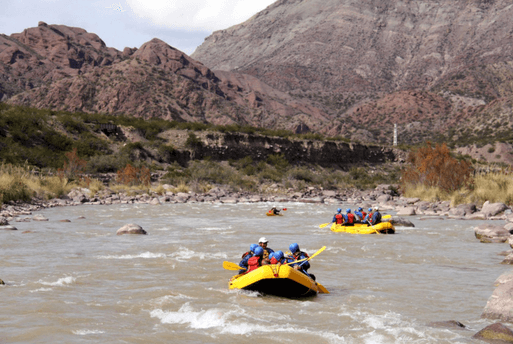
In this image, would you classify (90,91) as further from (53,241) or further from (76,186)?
(53,241)

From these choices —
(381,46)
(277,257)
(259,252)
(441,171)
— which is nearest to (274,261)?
(277,257)

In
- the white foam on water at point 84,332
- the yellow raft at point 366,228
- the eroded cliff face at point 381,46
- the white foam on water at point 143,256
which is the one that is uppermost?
the eroded cliff face at point 381,46

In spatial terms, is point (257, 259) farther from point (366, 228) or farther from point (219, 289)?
point (366, 228)

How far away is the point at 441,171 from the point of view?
85.3ft

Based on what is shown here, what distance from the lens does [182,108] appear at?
85.9 m

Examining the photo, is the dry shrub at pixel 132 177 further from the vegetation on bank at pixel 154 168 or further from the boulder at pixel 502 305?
the boulder at pixel 502 305

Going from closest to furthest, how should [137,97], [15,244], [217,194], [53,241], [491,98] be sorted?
[15,244] < [53,241] < [217,194] < [137,97] < [491,98]

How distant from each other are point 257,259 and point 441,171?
19685 millimetres

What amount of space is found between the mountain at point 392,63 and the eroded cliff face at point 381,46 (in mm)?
300

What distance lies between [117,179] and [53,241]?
2152cm

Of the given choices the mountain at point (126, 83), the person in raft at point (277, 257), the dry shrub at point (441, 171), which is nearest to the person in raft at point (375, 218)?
the person in raft at point (277, 257)

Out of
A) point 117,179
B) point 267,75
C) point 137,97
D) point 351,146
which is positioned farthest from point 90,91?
point 267,75

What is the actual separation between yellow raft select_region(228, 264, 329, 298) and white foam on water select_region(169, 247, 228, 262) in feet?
12.2

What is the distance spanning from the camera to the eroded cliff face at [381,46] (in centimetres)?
12925
